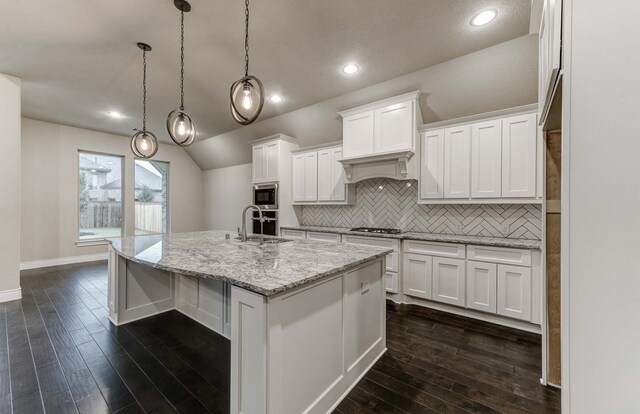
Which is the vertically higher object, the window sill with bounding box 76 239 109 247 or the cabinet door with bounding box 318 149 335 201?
the cabinet door with bounding box 318 149 335 201

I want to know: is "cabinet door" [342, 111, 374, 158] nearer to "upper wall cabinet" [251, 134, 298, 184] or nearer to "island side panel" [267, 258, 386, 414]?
"upper wall cabinet" [251, 134, 298, 184]

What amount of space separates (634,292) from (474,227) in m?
2.83

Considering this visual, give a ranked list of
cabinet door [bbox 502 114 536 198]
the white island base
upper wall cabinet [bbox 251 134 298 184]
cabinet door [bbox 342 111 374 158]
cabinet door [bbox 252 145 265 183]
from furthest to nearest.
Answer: cabinet door [bbox 252 145 265 183] → upper wall cabinet [bbox 251 134 298 184] → cabinet door [bbox 342 111 374 158] → cabinet door [bbox 502 114 536 198] → the white island base

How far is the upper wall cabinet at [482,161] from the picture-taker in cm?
285

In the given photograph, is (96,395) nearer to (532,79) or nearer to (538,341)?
(538,341)

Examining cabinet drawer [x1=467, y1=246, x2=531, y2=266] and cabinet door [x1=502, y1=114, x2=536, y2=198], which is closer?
cabinet drawer [x1=467, y1=246, x2=531, y2=266]

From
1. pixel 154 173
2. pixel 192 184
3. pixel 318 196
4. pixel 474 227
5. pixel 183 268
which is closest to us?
pixel 183 268

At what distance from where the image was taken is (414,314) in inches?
124

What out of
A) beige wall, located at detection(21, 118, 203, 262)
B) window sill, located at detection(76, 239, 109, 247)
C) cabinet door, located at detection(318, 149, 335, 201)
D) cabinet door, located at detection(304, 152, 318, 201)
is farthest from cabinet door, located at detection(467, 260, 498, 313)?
window sill, located at detection(76, 239, 109, 247)

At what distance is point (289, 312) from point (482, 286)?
98.3 inches

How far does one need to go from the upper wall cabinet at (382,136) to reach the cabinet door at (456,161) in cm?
42

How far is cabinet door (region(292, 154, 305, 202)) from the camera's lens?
16.4ft

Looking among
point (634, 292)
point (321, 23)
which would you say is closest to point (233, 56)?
point (321, 23)

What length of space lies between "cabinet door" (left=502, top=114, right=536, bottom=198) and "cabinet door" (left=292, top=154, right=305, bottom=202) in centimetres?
Result: 316
